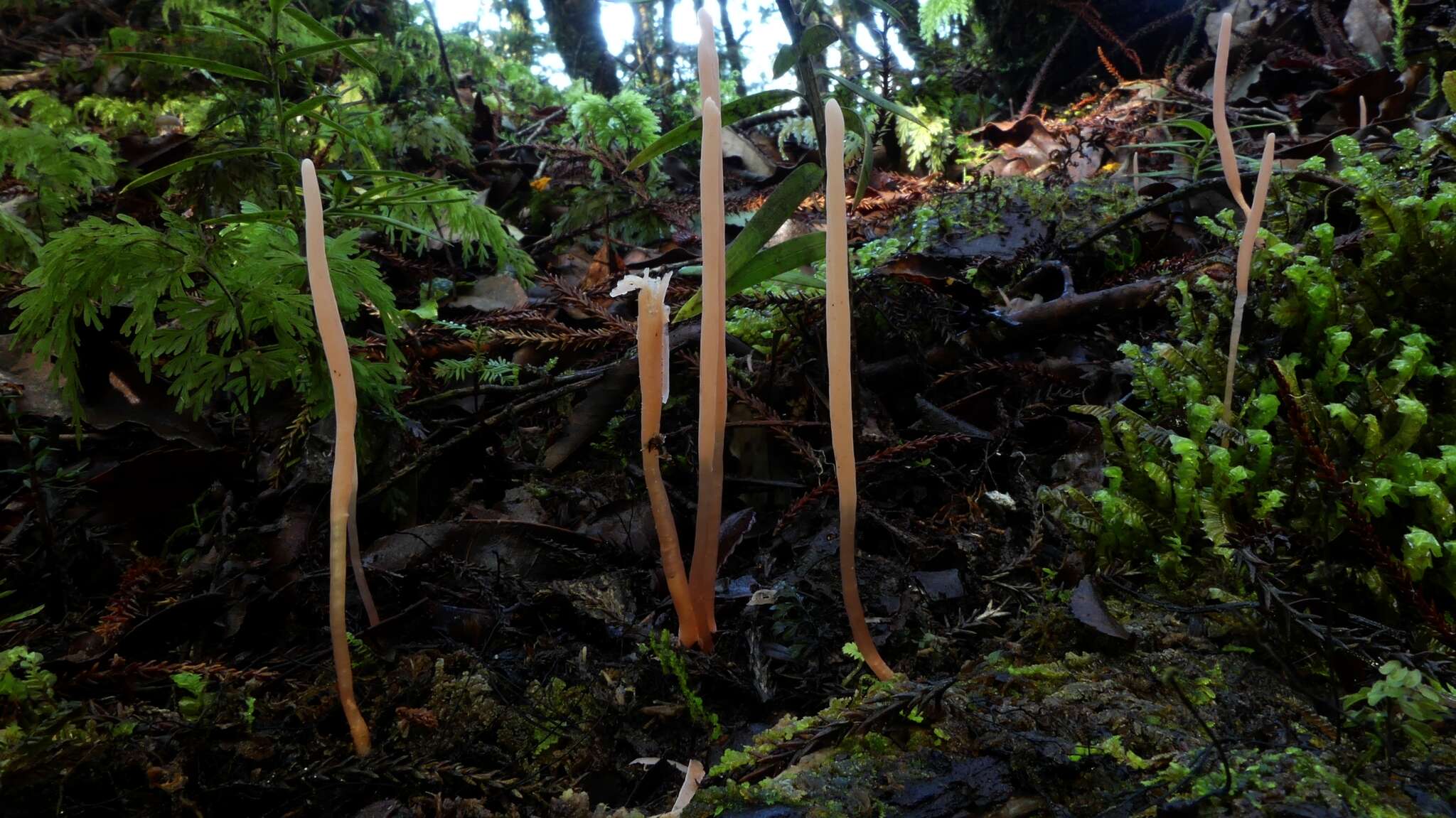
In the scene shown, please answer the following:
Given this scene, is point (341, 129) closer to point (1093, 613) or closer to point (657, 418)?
point (657, 418)

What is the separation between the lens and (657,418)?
1.34 meters

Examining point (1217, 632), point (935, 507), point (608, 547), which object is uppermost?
point (608, 547)

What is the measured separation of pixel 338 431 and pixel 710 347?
0.55m

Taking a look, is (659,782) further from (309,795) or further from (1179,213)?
(1179,213)

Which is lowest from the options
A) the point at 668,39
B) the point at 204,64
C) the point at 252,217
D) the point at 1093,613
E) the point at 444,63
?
the point at 1093,613

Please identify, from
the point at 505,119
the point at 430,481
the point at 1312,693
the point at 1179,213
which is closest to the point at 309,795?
the point at 430,481

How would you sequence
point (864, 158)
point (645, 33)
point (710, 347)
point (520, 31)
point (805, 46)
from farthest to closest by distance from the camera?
point (645, 33), point (520, 31), point (805, 46), point (864, 158), point (710, 347)

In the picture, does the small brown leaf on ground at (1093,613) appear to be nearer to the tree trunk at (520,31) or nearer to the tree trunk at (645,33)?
the tree trunk at (520,31)

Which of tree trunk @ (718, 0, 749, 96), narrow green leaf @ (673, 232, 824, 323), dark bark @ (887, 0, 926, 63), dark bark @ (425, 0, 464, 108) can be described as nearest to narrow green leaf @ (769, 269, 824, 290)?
narrow green leaf @ (673, 232, 824, 323)

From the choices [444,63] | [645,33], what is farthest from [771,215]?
[645,33]

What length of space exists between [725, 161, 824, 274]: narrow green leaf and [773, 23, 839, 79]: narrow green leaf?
208 mm

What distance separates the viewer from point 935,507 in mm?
1808

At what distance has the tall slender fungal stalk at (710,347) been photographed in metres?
1.14

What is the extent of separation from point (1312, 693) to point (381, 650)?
1427 millimetres
